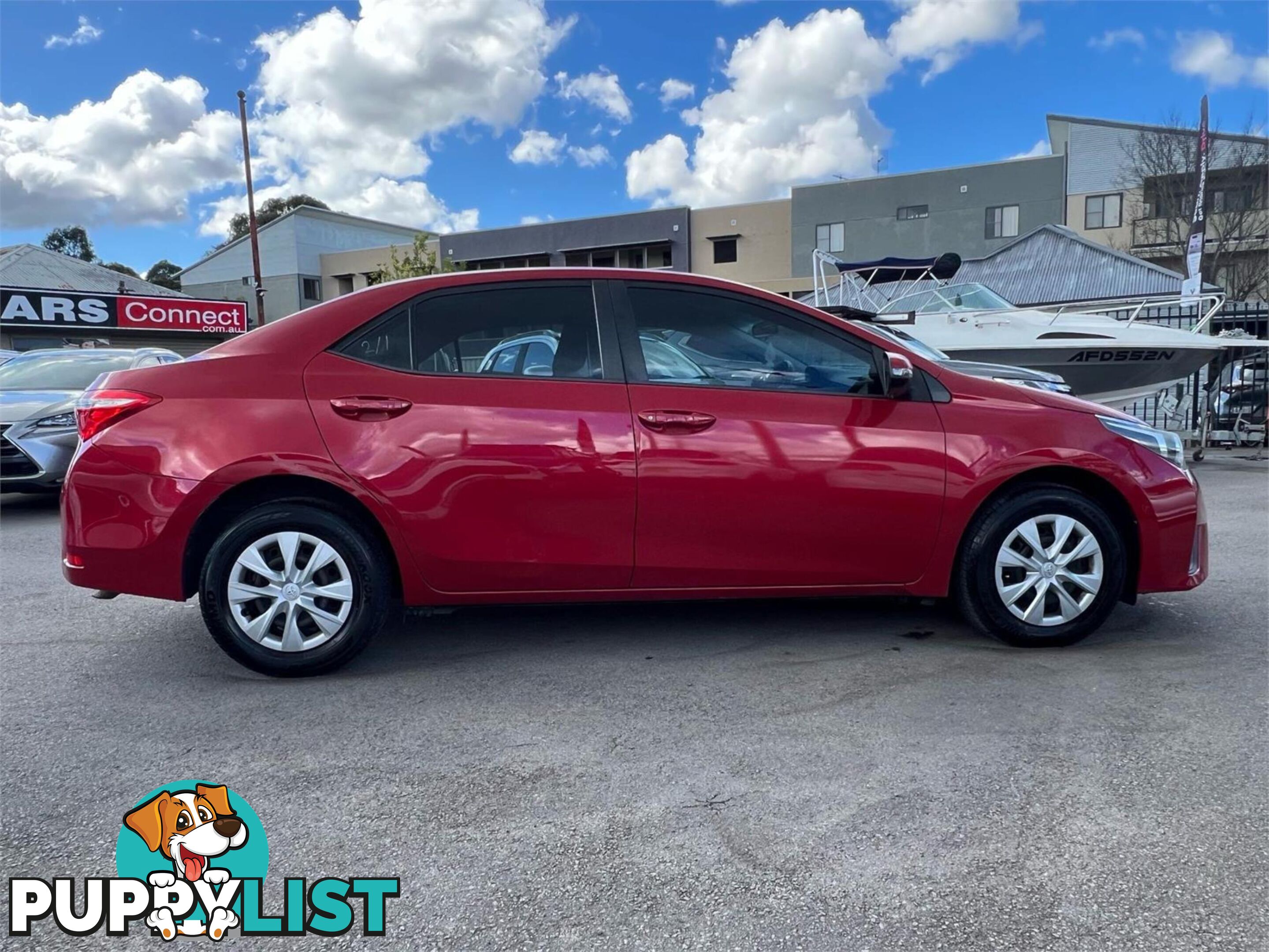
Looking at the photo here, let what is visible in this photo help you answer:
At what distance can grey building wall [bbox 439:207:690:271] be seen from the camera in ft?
136

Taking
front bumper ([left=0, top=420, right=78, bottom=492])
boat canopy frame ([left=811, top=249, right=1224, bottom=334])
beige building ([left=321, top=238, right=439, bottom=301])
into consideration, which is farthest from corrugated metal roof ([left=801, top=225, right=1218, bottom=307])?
beige building ([left=321, top=238, right=439, bottom=301])

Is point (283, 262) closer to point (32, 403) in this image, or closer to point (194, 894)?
point (32, 403)

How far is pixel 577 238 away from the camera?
143ft

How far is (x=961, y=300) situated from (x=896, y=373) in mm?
9351

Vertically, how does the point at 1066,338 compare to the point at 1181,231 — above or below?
below

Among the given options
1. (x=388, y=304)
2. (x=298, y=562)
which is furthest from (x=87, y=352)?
(x=298, y=562)

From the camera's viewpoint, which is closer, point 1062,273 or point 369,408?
point 369,408

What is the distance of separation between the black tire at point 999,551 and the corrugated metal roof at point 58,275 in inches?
1593

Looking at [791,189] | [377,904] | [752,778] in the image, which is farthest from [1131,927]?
[791,189]

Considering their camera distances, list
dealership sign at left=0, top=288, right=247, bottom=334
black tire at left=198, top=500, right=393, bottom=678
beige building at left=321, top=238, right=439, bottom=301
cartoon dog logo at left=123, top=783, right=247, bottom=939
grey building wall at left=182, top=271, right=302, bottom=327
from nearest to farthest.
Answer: cartoon dog logo at left=123, top=783, right=247, bottom=939
black tire at left=198, top=500, right=393, bottom=678
dealership sign at left=0, top=288, right=247, bottom=334
beige building at left=321, top=238, right=439, bottom=301
grey building wall at left=182, top=271, right=302, bottom=327

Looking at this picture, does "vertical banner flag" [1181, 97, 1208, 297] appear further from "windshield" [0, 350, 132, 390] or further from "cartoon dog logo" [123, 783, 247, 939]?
"cartoon dog logo" [123, 783, 247, 939]

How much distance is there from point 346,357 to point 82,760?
165 centimetres

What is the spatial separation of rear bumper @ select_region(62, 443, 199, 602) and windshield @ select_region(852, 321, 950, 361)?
219 inches

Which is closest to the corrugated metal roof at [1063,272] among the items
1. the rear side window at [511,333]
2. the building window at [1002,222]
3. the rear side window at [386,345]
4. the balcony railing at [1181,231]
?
the balcony railing at [1181,231]
